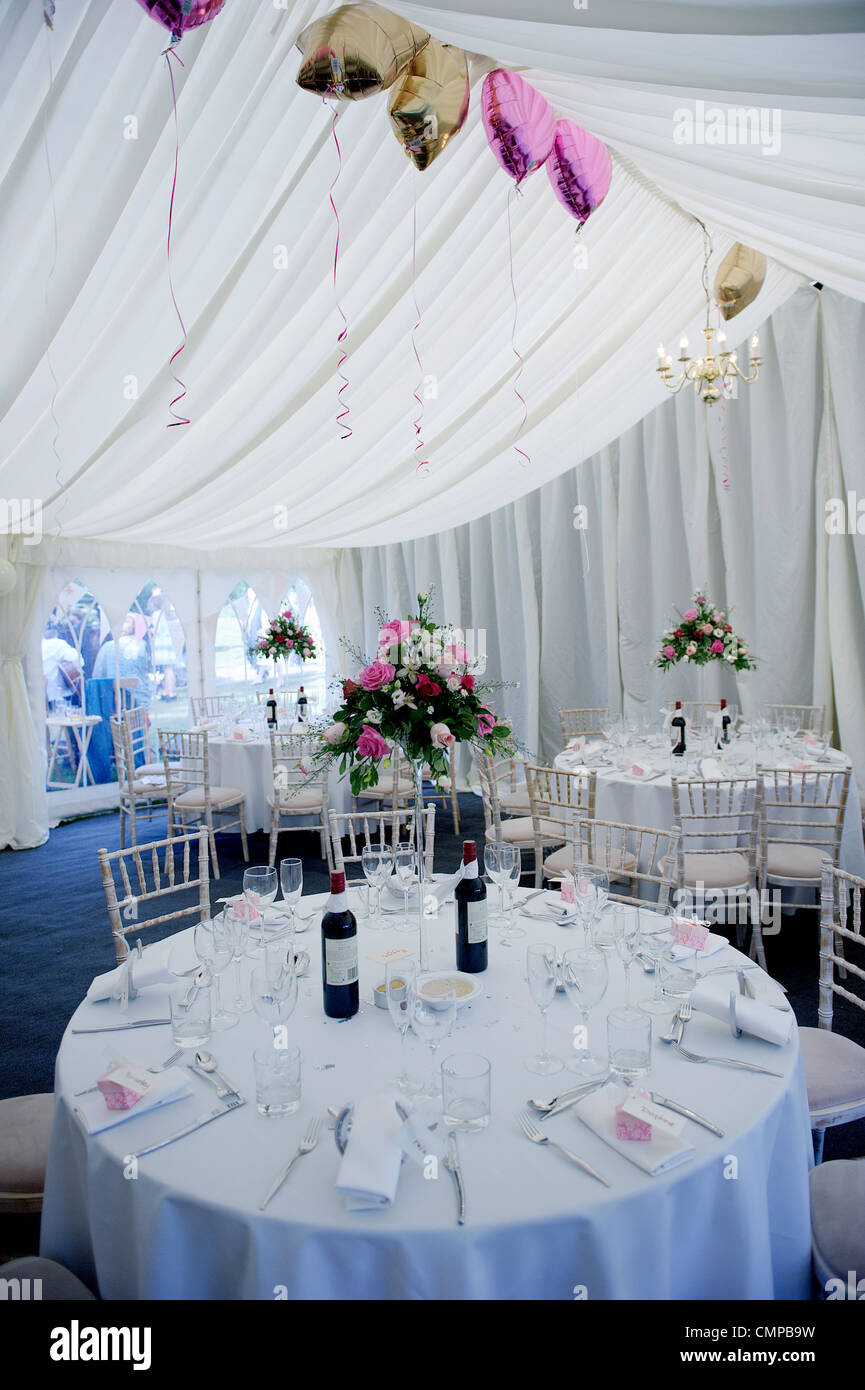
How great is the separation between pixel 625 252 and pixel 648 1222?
5.07 m

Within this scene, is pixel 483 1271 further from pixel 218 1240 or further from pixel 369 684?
pixel 369 684

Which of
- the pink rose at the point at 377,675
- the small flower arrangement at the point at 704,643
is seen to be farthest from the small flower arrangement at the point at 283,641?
the pink rose at the point at 377,675

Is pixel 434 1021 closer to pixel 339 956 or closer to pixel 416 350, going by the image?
pixel 339 956

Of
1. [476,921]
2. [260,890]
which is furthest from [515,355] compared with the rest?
[476,921]

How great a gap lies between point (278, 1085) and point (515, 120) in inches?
130

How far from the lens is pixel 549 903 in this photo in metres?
2.60

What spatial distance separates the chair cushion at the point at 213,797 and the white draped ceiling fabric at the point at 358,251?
215 cm

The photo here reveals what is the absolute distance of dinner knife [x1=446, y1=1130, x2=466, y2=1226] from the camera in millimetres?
1248

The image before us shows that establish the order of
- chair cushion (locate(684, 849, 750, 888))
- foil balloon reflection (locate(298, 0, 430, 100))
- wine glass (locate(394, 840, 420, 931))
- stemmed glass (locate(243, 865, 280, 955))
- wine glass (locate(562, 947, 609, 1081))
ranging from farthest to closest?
chair cushion (locate(684, 849, 750, 888))
wine glass (locate(394, 840, 420, 931))
stemmed glass (locate(243, 865, 280, 955))
foil balloon reflection (locate(298, 0, 430, 100))
wine glass (locate(562, 947, 609, 1081))

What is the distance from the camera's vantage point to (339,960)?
186 cm

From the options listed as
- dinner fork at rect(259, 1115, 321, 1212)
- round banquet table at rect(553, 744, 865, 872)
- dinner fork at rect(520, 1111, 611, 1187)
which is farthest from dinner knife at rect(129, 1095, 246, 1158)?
round banquet table at rect(553, 744, 865, 872)

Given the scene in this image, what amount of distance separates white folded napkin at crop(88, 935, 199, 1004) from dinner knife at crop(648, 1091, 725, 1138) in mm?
1300

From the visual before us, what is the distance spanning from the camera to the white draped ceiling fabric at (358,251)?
1699 mm

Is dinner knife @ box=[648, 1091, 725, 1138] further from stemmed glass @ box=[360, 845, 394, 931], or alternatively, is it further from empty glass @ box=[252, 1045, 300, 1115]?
stemmed glass @ box=[360, 845, 394, 931]
